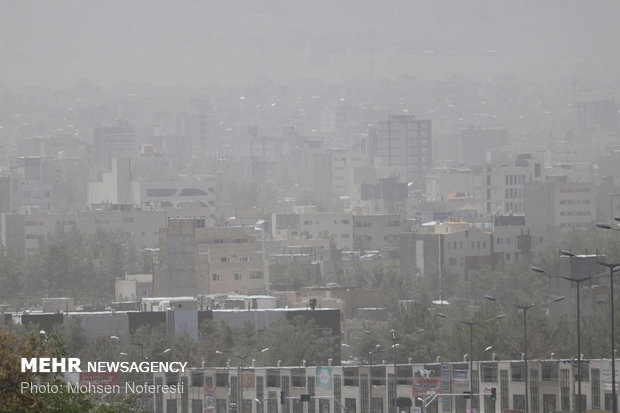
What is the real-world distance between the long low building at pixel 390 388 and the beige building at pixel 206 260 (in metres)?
33.0

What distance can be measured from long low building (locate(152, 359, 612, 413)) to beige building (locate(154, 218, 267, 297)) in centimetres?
3296

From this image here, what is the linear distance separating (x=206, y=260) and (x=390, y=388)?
149ft

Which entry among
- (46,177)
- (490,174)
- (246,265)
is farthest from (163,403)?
(46,177)

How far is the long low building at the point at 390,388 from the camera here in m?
42.5

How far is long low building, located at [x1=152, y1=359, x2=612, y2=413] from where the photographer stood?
42.5 metres

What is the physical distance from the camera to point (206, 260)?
90688mm

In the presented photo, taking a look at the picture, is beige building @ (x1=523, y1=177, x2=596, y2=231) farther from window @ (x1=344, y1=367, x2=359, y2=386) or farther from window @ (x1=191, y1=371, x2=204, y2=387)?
window @ (x1=344, y1=367, x2=359, y2=386)

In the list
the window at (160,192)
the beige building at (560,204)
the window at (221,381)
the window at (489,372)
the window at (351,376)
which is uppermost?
the window at (160,192)

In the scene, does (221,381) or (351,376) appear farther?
(221,381)
